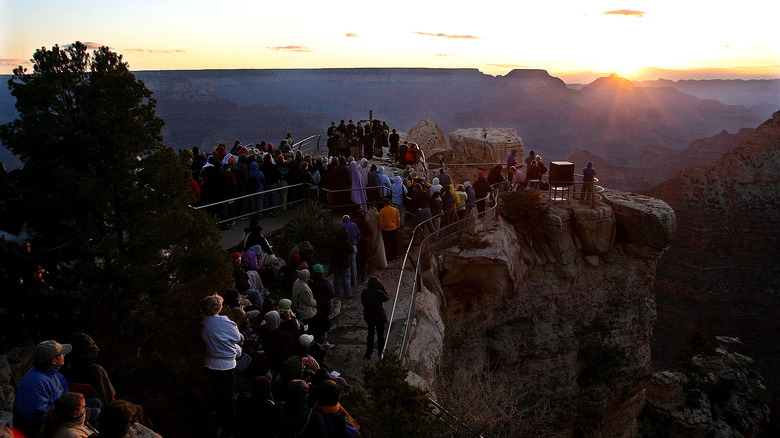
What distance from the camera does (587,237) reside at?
22.4 m

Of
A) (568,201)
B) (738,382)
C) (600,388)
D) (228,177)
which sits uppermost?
(228,177)

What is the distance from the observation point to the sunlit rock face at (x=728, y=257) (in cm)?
5482

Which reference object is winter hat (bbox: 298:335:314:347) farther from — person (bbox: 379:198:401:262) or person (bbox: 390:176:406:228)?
person (bbox: 390:176:406:228)

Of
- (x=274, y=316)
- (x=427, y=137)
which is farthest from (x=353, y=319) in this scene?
(x=427, y=137)

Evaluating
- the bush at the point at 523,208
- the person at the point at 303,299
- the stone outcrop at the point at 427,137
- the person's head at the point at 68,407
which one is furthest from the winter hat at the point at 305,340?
the stone outcrop at the point at 427,137

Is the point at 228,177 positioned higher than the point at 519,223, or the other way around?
the point at 228,177

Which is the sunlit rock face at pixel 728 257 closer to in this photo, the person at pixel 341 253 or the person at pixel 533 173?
the person at pixel 533 173

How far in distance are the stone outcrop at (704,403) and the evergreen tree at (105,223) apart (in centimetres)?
2755

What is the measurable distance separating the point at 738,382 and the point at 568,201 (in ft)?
64.7

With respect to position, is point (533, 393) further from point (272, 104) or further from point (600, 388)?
point (272, 104)

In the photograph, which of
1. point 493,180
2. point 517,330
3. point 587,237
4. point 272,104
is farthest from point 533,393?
point 272,104

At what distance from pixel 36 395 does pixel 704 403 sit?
109 feet

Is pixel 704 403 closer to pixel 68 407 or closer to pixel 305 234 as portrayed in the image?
pixel 305 234

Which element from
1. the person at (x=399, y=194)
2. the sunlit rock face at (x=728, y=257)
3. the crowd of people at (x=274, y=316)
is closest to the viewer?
the crowd of people at (x=274, y=316)
